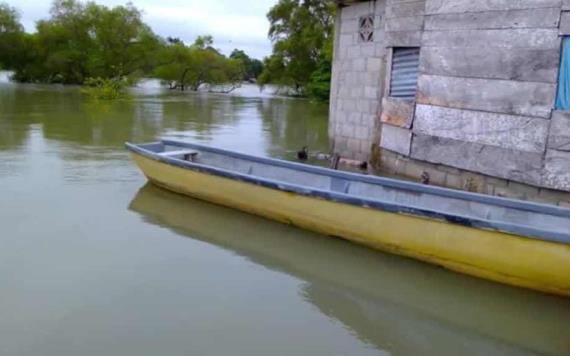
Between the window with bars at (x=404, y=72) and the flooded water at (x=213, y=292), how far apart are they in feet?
9.84

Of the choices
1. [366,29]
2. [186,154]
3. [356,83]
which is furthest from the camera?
[356,83]

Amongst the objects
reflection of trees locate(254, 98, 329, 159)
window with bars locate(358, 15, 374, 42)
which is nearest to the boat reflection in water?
window with bars locate(358, 15, 374, 42)

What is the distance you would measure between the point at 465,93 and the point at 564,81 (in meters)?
1.19

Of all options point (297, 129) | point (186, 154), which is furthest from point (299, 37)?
point (186, 154)

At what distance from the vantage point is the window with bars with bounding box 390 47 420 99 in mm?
7496

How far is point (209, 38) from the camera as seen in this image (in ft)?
135

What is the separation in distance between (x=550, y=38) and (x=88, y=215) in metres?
5.37

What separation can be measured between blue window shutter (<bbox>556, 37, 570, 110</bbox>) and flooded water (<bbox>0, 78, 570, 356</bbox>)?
7.55ft

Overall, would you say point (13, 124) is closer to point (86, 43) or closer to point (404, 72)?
point (404, 72)

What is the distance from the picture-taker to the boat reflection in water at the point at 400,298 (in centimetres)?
380

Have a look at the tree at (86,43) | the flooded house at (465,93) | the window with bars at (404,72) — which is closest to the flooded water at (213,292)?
the flooded house at (465,93)

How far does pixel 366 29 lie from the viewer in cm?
856

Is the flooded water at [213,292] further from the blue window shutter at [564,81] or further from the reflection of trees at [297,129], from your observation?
the reflection of trees at [297,129]

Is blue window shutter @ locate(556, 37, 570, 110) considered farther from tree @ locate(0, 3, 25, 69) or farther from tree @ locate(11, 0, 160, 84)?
tree @ locate(0, 3, 25, 69)
